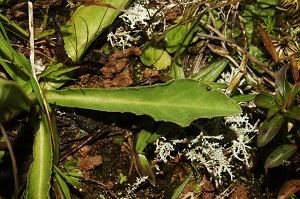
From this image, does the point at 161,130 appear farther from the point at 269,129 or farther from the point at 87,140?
the point at 269,129

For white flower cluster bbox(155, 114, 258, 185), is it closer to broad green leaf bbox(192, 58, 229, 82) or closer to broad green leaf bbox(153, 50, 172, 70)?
broad green leaf bbox(192, 58, 229, 82)

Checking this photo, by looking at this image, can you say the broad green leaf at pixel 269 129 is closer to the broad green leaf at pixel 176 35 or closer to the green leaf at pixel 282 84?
the green leaf at pixel 282 84

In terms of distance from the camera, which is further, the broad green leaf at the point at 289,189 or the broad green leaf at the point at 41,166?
the broad green leaf at the point at 289,189

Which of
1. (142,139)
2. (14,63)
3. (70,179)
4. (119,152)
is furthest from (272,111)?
(14,63)

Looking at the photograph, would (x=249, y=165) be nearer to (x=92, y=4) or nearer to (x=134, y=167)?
(x=134, y=167)

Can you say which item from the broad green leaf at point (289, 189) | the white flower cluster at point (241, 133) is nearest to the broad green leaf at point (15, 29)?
the white flower cluster at point (241, 133)

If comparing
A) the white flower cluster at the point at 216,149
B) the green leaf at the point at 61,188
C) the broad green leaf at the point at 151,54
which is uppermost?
the broad green leaf at the point at 151,54

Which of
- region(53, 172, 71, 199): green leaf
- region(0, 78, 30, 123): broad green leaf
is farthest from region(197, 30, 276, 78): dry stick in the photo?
region(0, 78, 30, 123): broad green leaf
